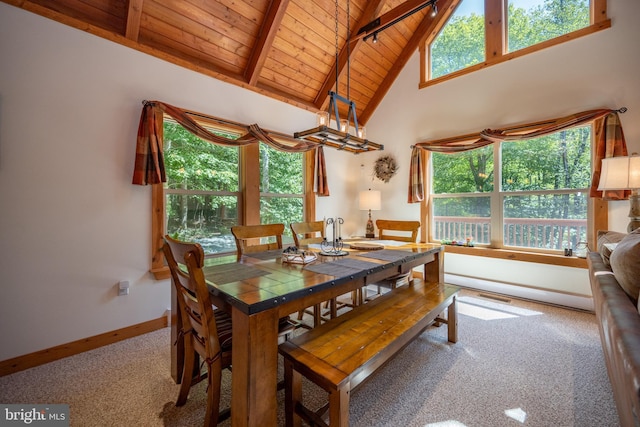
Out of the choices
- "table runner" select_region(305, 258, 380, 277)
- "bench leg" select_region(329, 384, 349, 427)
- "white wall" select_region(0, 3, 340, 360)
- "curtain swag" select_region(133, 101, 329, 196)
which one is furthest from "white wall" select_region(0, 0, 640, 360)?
"bench leg" select_region(329, 384, 349, 427)

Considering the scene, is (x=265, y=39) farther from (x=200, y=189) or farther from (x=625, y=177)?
(x=625, y=177)

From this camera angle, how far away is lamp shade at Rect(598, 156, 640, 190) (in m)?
2.33

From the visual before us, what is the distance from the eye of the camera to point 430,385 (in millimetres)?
1829

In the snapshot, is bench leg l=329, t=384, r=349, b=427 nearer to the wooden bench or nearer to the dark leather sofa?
the wooden bench

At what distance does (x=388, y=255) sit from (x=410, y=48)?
147 inches

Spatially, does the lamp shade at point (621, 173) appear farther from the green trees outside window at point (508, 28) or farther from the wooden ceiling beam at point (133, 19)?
the wooden ceiling beam at point (133, 19)

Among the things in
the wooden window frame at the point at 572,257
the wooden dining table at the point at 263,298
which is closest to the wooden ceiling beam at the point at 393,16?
the wooden window frame at the point at 572,257

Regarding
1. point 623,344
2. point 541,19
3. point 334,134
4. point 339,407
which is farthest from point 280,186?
point 541,19

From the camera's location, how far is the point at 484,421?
1.51 m

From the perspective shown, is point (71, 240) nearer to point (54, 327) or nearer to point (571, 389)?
point (54, 327)

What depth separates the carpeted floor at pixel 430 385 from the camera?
156 centimetres

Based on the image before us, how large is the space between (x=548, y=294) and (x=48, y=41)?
216 inches

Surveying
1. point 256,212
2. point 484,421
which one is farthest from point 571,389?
point 256,212

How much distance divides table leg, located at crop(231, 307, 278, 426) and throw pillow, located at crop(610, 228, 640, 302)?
1.66m
